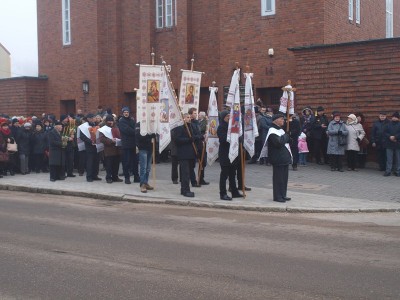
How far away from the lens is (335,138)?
1692 centimetres

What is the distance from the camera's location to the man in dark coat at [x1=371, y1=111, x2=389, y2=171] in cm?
1650

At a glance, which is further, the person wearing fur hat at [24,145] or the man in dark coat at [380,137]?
the person wearing fur hat at [24,145]

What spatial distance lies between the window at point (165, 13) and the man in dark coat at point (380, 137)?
10.5 m

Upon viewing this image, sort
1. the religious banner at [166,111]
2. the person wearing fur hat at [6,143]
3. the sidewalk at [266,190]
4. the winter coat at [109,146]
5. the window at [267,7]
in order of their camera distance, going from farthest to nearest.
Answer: the window at [267,7]
the person wearing fur hat at [6,143]
the winter coat at [109,146]
the religious banner at [166,111]
the sidewalk at [266,190]

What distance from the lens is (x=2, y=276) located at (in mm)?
6902

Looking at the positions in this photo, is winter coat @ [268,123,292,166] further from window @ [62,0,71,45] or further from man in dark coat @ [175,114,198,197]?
window @ [62,0,71,45]

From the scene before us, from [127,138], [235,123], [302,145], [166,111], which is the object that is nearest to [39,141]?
[127,138]

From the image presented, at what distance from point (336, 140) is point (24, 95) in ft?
53.0

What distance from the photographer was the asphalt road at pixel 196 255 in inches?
249

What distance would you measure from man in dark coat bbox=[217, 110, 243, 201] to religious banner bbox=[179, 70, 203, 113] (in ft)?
6.76

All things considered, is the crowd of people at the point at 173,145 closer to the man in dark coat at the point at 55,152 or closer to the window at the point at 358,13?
the man in dark coat at the point at 55,152

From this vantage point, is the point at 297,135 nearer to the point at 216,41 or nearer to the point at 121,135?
the point at 121,135

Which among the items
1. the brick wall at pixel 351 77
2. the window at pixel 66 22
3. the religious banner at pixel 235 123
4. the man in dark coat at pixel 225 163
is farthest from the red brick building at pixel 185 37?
the man in dark coat at pixel 225 163

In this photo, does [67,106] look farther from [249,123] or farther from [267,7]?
[249,123]
